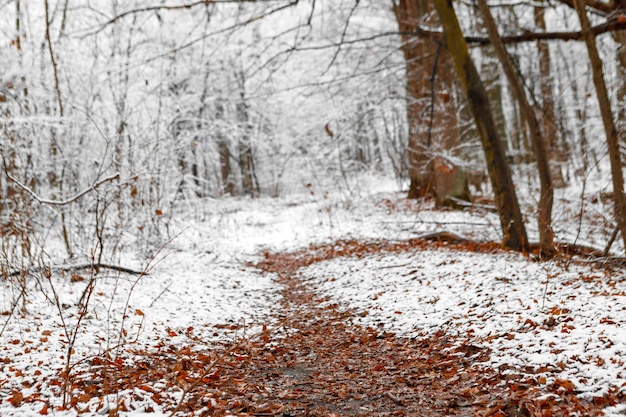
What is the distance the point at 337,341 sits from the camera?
4.63 meters

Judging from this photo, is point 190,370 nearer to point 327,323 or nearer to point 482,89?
point 327,323

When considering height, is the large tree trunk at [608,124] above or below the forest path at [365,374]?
above

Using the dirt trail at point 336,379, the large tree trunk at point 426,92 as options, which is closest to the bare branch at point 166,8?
the dirt trail at point 336,379

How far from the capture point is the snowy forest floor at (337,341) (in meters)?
2.96

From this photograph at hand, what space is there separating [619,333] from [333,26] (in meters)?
10.7

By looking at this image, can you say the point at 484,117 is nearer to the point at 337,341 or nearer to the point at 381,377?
the point at 337,341

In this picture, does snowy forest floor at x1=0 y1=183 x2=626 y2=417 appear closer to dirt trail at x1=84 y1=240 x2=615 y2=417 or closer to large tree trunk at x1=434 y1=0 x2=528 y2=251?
dirt trail at x1=84 y1=240 x2=615 y2=417

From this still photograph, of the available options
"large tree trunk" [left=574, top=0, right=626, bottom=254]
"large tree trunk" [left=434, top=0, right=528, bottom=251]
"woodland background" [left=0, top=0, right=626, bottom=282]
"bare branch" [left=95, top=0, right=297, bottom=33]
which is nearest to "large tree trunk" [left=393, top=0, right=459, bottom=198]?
"woodland background" [left=0, top=0, right=626, bottom=282]

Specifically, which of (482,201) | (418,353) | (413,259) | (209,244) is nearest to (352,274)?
(413,259)

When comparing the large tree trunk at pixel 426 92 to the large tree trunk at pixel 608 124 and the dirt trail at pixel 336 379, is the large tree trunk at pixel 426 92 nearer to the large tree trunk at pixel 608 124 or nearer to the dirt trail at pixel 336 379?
the large tree trunk at pixel 608 124

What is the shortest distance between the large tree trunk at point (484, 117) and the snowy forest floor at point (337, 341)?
68cm

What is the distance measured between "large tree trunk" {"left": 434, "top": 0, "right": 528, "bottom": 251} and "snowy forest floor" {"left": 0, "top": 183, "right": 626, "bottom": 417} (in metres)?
0.68

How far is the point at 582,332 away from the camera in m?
3.42

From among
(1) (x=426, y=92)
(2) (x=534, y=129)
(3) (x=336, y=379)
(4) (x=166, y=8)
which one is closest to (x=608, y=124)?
(2) (x=534, y=129)
